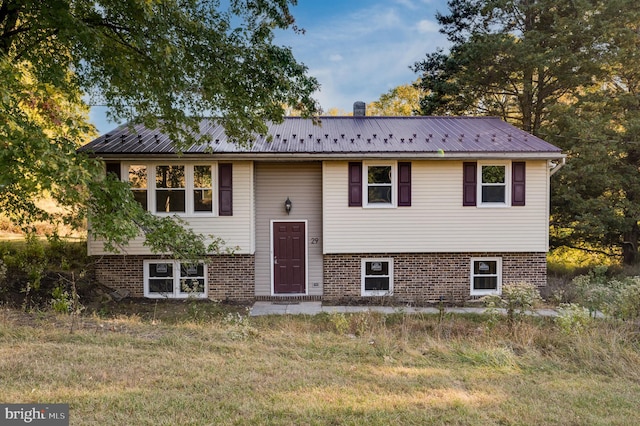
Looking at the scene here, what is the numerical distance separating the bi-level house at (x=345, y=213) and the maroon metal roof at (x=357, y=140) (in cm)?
6

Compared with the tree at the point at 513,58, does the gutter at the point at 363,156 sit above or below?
below

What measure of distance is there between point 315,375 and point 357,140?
7.86 meters

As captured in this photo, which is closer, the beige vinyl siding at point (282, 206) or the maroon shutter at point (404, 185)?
the maroon shutter at point (404, 185)

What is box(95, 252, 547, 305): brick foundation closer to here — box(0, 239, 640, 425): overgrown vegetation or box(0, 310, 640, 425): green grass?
box(0, 239, 640, 425): overgrown vegetation

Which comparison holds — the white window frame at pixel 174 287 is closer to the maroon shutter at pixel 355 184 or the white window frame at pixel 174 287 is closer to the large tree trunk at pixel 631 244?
the maroon shutter at pixel 355 184

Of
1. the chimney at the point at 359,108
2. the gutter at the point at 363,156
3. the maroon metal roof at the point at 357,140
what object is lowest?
the gutter at the point at 363,156

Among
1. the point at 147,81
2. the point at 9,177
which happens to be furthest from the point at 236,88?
the point at 9,177

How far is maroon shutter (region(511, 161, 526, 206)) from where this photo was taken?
408 inches

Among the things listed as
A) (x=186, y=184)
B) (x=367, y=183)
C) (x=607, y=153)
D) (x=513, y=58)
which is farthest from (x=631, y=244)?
(x=186, y=184)

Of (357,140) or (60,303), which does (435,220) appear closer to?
(357,140)

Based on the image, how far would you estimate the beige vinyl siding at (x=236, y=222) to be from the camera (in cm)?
1011

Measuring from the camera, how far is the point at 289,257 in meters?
10.8

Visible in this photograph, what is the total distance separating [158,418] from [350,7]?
15.0m

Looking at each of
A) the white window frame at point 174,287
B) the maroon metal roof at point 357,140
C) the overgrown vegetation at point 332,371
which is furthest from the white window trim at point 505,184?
the white window frame at point 174,287
